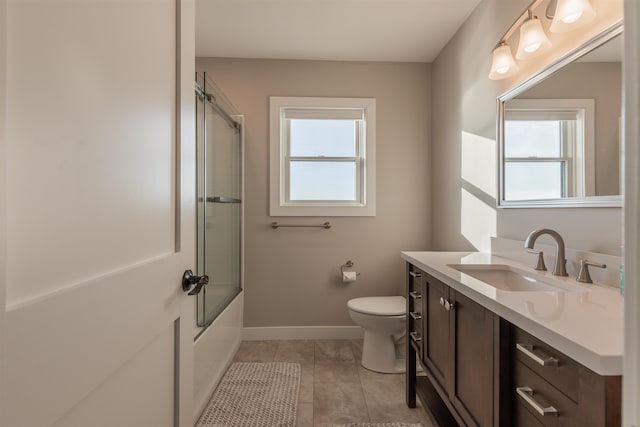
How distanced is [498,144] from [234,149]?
1887mm

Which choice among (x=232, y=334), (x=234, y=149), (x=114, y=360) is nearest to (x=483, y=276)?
(x=114, y=360)

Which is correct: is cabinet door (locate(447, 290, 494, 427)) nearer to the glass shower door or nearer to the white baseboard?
the glass shower door

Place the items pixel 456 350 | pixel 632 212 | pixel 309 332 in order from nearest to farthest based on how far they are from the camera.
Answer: pixel 632 212 < pixel 456 350 < pixel 309 332

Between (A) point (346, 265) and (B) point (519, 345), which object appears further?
(A) point (346, 265)

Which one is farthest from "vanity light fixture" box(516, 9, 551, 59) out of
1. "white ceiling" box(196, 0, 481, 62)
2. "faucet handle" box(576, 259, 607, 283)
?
"faucet handle" box(576, 259, 607, 283)

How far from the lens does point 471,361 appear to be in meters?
1.12

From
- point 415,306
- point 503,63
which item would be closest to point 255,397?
point 415,306

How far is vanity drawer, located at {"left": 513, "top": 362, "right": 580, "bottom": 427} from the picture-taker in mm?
718

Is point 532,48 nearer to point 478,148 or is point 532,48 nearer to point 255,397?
point 478,148

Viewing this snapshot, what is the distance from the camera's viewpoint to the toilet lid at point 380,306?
7.13ft

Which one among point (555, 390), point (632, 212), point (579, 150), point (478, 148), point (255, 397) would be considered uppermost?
point (478, 148)

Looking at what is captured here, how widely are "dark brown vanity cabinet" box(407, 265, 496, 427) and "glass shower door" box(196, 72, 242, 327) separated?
1.24m

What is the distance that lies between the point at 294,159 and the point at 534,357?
7.85ft

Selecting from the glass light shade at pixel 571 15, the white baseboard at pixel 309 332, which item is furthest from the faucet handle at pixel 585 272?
the white baseboard at pixel 309 332
